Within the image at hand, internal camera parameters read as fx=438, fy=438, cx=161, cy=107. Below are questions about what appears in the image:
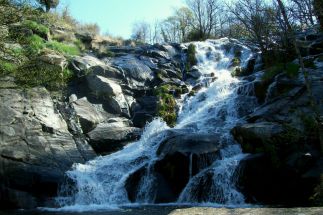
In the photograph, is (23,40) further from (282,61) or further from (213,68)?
(213,68)

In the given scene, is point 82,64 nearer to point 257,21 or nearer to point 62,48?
point 62,48

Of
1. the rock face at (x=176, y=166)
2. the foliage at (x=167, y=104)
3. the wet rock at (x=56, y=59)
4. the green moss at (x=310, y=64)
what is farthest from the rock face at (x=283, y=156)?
the wet rock at (x=56, y=59)

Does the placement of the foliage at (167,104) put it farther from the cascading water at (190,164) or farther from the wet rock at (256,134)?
the wet rock at (256,134)

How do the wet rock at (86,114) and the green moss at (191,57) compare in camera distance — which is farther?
the green moss at (191,57)

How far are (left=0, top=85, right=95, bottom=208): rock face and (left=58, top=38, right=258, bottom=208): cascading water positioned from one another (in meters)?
0.72

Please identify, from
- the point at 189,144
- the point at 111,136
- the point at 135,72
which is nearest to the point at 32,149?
the point at 111,136

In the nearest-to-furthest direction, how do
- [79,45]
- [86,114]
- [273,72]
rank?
[273,72] → [86,114] → [79,45]

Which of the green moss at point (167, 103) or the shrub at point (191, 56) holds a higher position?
the shrub at point (191, 56)

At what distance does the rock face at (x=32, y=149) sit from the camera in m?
16.3

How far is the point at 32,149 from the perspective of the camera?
17797 millimetres

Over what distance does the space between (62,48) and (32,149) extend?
11875 mm

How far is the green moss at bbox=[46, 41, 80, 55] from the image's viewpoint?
2769 cm

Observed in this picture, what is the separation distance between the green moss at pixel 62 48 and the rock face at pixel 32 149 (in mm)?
6524

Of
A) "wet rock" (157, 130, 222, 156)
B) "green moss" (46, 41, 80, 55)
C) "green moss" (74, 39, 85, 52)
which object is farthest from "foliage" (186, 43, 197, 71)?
"wet rock" (157, 130, 222, 156)
